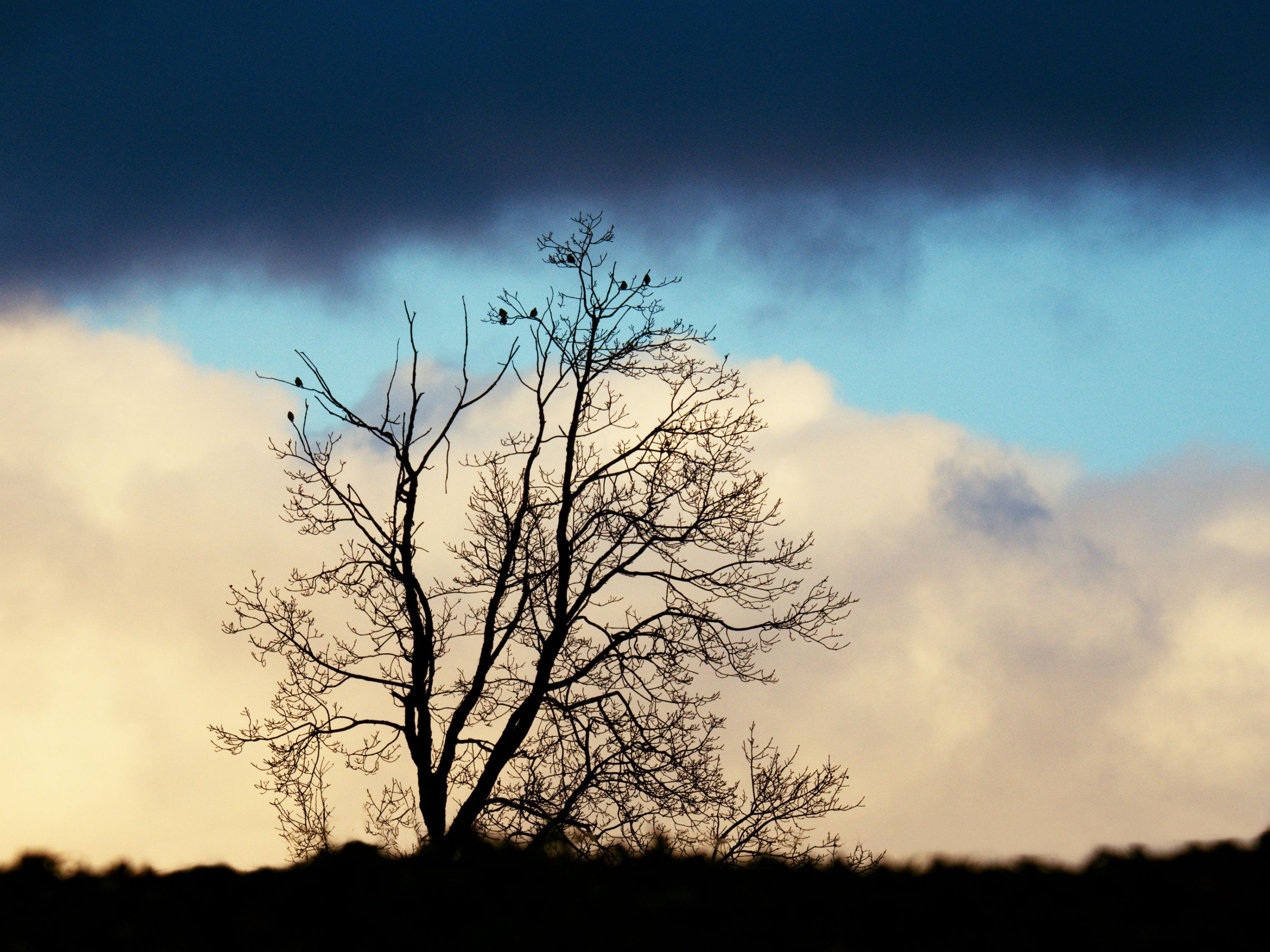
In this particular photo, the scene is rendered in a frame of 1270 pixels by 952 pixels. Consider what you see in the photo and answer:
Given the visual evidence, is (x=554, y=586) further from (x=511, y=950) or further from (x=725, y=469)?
(x=511, y=950)

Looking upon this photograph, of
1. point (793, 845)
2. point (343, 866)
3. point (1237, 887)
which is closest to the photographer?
point (1237, 887)

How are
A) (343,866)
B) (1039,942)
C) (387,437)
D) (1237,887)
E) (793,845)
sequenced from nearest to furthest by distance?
(1039,942)
(1237,887)
(343,866)
(793,845)
(387,437)

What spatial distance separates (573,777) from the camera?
14.9 metres

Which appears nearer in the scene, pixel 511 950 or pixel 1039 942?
pixel 511 950

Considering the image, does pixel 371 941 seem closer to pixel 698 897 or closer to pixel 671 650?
pixel 698 897

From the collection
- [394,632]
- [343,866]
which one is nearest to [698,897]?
[343,866]

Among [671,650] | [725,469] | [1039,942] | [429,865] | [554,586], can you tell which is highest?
[725,469]

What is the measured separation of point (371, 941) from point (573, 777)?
12.3m

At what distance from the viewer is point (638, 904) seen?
296 centimetres

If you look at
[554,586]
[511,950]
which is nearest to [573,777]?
[554,586]

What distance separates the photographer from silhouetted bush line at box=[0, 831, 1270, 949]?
2797mm

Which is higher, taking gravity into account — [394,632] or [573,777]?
[394,632]

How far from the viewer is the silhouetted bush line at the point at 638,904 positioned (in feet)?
9.18

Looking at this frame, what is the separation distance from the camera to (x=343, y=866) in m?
3.44
